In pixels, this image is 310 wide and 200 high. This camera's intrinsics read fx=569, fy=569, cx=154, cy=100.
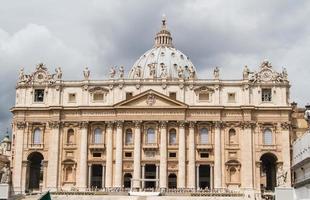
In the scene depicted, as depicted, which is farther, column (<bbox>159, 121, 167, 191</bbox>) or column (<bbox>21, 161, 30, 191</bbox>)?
column (<bbox>21, 161, 30, 191</bbox>)

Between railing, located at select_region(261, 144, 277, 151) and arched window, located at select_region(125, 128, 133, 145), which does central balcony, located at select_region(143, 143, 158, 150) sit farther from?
railing, located at select_region(261, 144, 277, 151)

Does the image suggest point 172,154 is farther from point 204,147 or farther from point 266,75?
point 266,75

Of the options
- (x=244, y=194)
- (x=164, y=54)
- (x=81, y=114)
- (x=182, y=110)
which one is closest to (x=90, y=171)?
(x=81, y=114)

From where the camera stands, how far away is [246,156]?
84.8 metres

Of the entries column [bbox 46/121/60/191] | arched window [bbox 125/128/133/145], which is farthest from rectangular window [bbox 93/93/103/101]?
column [bbox 46/121/60/191]

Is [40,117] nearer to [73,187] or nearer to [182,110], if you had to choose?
[73,187]

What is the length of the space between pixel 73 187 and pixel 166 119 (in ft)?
56.8

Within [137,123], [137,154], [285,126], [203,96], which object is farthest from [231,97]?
[137,154]

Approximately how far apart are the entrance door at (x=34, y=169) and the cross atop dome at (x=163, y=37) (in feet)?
180

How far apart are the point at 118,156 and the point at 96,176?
6196mm

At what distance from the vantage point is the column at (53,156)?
282ft

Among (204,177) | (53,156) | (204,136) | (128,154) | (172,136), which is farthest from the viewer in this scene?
(204,177)

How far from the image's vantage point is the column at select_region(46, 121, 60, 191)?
282 feet

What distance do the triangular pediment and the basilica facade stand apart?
15 centimetres
